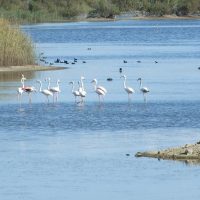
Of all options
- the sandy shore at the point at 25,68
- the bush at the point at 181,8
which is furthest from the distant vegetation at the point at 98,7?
the sandy shore at the point at 25,68

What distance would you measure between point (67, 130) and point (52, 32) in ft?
206

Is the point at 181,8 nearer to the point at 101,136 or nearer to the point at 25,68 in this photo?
the point at 25,68

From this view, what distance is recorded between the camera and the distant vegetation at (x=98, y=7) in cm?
10706

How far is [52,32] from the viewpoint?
8669cm

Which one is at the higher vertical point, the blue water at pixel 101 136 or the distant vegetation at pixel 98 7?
the blue water at pixel 101 136

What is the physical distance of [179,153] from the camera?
19.4 meters

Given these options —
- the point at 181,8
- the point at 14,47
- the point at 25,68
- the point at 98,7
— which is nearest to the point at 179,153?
the point at 14,47

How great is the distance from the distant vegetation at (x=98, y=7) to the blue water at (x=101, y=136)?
2434 inches

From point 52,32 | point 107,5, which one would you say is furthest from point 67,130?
point 107,5

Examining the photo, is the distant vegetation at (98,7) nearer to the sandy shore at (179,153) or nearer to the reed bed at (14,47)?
the reed bed at (14,47)

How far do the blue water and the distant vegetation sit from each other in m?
61.8

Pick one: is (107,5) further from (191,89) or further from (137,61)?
(191,89)

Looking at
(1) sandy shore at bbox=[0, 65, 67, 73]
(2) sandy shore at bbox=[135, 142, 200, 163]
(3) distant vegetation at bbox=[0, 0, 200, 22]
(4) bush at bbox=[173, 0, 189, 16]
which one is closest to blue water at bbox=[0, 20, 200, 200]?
(2) sandy shore at bbox=[135, 142, 200, 163]

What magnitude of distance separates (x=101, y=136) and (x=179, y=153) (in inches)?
148
